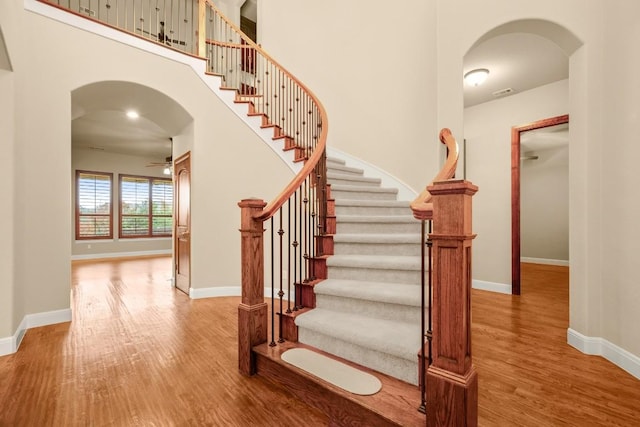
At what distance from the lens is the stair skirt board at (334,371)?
163 cm

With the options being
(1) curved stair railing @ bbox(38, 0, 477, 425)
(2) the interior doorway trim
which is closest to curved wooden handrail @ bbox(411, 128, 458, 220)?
(1) curved stair railing @ bbox(38, 0, 477, 425)

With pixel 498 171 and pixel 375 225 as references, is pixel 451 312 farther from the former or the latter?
pixel 498 171

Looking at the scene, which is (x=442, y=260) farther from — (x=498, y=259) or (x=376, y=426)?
(x=498, y=259)

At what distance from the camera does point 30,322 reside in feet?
9.62

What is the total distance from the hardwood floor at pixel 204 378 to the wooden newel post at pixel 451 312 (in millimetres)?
508

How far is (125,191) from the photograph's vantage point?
876 centimetres

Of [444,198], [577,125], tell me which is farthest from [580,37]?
[444,198]

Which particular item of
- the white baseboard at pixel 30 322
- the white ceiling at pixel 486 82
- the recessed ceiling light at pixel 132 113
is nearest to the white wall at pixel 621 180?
the white ceiling at pixel 486 82

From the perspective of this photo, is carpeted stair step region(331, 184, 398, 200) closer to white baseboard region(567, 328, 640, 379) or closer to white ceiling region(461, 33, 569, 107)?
white ceiling region(461, 33, 569, 107)

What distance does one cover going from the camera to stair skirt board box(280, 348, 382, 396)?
1.63m

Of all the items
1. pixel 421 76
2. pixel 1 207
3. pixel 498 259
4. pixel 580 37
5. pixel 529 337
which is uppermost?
pixel 421 76

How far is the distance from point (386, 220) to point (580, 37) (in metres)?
2.19

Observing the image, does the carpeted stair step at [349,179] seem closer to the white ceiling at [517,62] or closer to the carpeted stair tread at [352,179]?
the carpeted stair tread at [352,179]

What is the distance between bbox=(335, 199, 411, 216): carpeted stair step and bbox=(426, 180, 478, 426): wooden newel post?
77.6 inches
